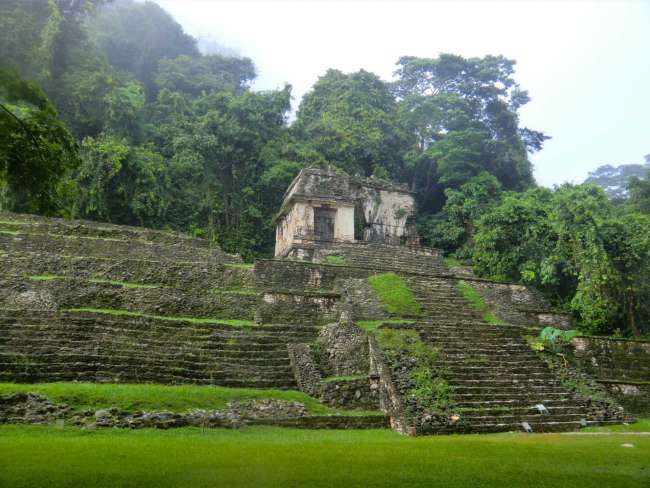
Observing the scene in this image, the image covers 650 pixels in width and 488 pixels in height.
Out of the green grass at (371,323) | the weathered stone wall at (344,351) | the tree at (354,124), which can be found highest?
the tree at (354,124)

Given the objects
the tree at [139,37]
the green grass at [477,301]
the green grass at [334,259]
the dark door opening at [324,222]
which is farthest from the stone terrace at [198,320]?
the tree at [139,37]

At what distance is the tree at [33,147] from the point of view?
543 centimetres

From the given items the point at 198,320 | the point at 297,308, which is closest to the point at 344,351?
the point at 297,308

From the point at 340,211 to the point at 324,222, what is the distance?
79 cm

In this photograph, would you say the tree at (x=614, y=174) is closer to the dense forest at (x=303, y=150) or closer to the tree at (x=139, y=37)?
the dense forest at (x=303, y=150)

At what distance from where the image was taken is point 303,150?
83.0 ft

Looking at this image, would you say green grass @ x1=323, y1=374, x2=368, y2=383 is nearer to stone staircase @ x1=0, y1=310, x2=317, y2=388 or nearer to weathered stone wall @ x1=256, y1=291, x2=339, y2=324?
stone staircase @ x1=0, y1=310, x2=317, y2=388

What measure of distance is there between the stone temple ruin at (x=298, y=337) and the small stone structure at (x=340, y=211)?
16.5ft

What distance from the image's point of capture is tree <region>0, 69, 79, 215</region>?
543 cm

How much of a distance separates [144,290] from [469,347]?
750cm

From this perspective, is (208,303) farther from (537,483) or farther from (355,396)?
(537,483)

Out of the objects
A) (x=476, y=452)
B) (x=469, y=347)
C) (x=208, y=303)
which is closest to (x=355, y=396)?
(x=469, y=347)

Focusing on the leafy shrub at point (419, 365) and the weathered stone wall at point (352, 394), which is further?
the weathered stone wall at point (352, 394)

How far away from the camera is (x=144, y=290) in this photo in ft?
41.7
